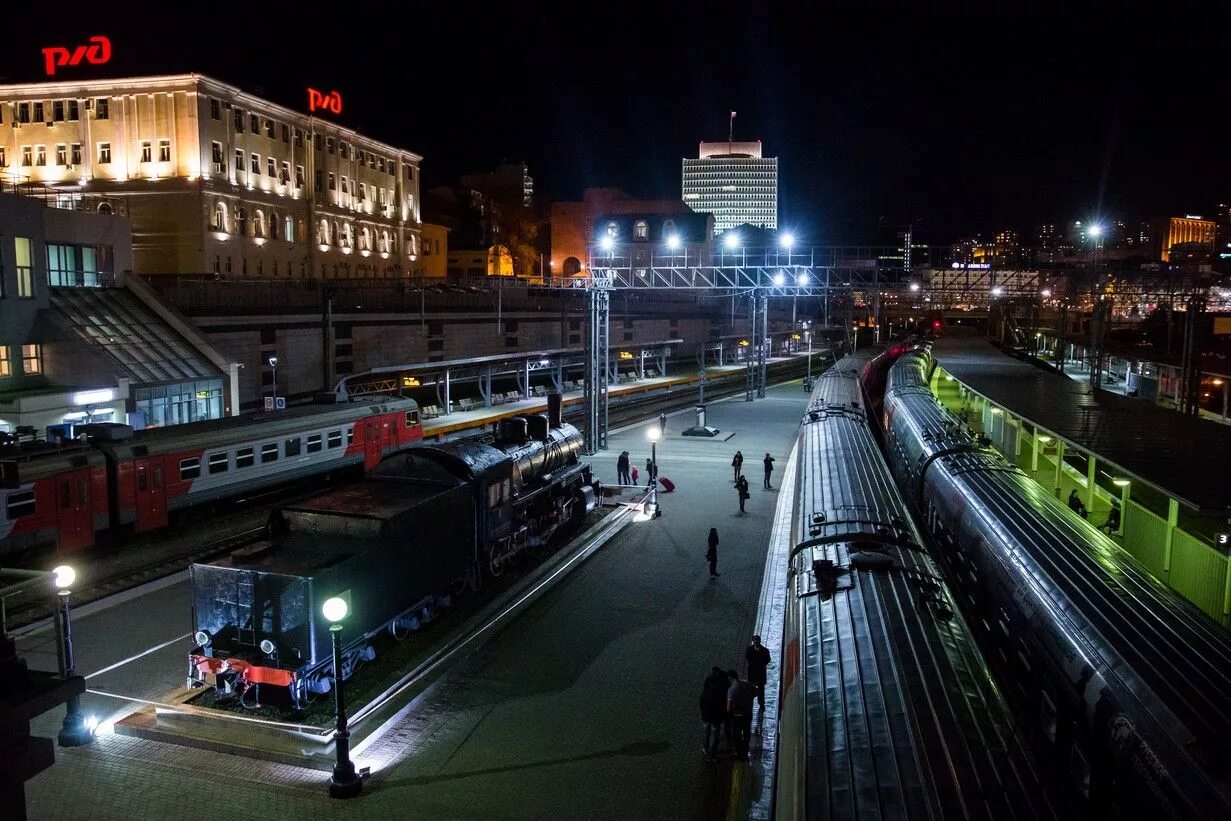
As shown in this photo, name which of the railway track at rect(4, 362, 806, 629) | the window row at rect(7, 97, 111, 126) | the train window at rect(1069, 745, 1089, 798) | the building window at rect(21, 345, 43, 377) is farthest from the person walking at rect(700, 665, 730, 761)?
the window row at rect(7, 97, 111, 126)

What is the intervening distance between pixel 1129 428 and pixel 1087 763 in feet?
40.1

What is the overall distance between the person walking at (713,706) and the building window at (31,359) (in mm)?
28119

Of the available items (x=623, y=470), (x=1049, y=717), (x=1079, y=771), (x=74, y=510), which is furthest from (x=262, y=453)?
(x=1079, y=771)

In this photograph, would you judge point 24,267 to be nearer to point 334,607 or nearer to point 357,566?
point 357,566

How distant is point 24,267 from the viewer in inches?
1147

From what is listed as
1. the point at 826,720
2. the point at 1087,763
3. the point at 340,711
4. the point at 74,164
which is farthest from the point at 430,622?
the point at 74,164

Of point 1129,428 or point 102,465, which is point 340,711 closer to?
point 102,465

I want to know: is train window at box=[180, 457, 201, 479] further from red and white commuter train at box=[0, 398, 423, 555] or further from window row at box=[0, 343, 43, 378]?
window row at box=[0, 343, 43, 378]

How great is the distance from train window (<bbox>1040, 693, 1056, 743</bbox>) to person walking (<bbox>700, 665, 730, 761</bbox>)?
11.4 feet

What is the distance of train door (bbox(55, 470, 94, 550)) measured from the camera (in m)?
17.1

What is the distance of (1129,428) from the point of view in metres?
17.1

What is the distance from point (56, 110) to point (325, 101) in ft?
63.6

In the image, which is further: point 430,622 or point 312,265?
point 312,265

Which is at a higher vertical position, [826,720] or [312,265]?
[312,265]
